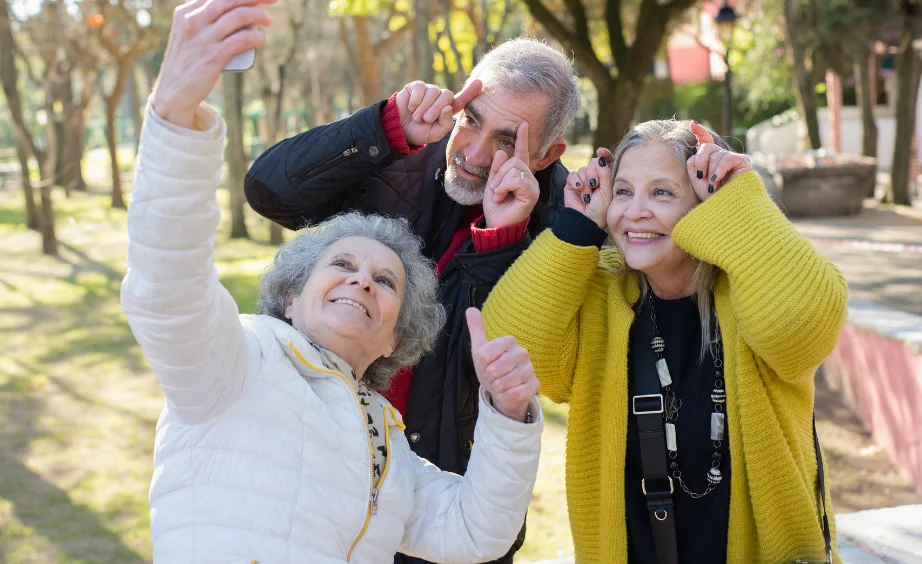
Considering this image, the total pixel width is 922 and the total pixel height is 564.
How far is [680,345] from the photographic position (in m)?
2.55

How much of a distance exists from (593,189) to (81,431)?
533 centimetres

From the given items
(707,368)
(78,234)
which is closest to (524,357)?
(707,368)

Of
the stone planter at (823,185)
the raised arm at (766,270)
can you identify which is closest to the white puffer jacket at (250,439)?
the raised arm at (766,270)

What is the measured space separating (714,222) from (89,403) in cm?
634

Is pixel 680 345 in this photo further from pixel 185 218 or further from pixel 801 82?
pixel 801 82

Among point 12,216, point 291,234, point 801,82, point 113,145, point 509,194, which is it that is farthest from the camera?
point 12,216

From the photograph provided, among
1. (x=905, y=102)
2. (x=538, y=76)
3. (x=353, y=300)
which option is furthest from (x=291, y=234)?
(x=353, y=300)

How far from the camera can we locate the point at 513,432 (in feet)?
6.81

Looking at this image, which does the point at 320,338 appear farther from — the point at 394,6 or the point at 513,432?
the point at 394,6

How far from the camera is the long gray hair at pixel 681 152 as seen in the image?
8.29ft

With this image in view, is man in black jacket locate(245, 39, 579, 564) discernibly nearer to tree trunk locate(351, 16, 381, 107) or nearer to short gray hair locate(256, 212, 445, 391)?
short gray hair locate(256, 212, 445, 391)

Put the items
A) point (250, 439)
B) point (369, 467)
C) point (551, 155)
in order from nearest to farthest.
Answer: point (250, 439)
point (369, 467)
point (551, 155)

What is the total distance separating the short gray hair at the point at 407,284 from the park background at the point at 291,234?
1.19 m

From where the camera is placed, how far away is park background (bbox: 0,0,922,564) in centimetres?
544
